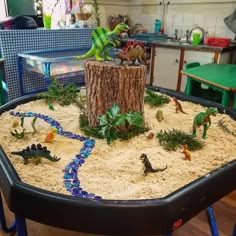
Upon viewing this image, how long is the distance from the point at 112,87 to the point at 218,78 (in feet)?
3.97

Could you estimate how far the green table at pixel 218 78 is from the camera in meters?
1.88

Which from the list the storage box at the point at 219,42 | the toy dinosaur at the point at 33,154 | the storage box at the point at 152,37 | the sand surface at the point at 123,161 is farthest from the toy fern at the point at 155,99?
the storage box at the point at 152,37

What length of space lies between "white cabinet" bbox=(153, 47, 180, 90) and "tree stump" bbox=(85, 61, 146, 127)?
2.40m

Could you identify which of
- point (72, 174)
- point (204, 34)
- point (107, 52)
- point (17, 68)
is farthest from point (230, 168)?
point (204, 34)

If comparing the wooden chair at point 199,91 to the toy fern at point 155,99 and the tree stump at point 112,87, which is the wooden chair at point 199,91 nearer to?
the toy fern at point 155,99

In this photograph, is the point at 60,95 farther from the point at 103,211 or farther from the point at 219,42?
the point at 219,42

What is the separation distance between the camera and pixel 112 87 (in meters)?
1.22

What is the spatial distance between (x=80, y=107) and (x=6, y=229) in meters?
0.75

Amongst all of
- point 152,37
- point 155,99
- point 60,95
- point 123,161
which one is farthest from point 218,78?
point 152,37

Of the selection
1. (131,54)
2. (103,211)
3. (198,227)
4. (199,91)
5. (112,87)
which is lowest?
(198,227)

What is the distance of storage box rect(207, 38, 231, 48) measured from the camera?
321 cm

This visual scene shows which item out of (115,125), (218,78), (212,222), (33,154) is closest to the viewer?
(33,154)

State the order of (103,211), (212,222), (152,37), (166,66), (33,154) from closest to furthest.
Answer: (103,211)
(33,154)
(212,222)
(166,66)
(152,37)

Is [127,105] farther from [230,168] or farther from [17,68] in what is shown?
[17,68]
